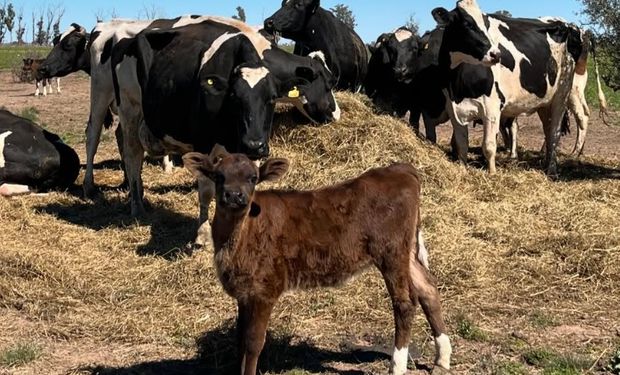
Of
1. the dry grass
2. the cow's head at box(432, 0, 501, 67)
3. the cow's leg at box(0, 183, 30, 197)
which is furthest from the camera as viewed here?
the cow's head at box(432, 0, 501, 67)

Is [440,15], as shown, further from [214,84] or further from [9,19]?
[9,19]

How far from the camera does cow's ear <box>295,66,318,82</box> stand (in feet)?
25.7

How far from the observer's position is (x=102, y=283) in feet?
22.5

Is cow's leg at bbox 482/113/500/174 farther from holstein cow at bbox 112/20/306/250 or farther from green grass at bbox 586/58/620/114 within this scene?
green grass at bbox 586/58/620/114

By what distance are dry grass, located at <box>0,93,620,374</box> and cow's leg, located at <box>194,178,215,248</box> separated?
27 centimetres

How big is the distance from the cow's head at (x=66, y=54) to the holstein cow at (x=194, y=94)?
279 cm

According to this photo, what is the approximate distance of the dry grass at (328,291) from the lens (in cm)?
549

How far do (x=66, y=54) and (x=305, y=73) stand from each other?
18.6 ft

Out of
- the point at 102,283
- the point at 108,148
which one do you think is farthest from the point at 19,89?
the point at 102,283

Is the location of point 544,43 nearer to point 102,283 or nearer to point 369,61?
point 369,61

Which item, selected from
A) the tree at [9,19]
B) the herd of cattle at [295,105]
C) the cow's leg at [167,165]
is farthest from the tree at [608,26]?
the tree at [9,19]

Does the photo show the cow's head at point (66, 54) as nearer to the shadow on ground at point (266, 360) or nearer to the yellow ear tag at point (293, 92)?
the yellow ear tag at point (293, 92)

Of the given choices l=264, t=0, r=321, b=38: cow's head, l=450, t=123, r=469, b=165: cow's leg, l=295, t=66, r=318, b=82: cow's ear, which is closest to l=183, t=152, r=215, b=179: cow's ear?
l=295, t=66, r=318, b=82: cow's ear

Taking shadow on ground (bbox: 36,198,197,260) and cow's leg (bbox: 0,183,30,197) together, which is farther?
cow's leg (bbox: 0,183,30,197)
